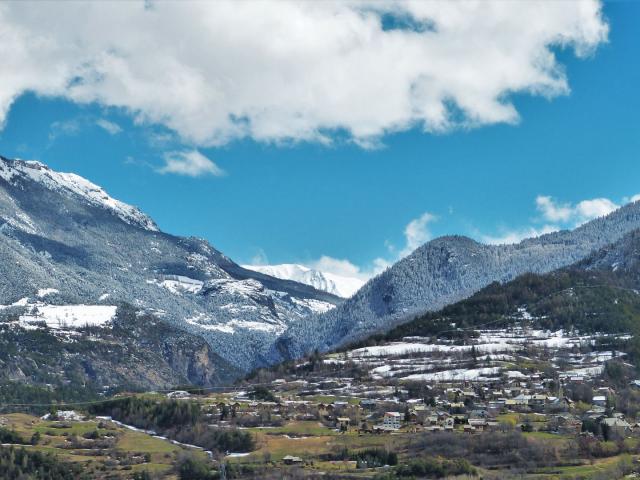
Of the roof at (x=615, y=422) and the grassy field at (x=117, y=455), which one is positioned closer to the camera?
the grassy field at (x=117, y=455)

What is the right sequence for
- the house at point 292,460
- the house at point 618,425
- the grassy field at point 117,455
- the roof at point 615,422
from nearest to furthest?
the house at point 292,460 → the grassy field at point 117,455 → the house at point 618,425 → the roof at point 615,422

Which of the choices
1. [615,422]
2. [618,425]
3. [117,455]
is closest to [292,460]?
Result: [117,455]

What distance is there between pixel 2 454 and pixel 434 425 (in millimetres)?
68145

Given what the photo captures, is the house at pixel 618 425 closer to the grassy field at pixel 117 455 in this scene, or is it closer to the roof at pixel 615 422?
the roof at pixel 615 422

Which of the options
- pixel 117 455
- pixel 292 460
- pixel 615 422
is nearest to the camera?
pixel 292 460

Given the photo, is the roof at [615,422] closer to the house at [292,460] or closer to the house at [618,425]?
the house at [618,425]

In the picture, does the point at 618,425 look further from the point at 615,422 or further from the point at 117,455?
the point at 117,455

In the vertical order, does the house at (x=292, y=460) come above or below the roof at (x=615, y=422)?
below

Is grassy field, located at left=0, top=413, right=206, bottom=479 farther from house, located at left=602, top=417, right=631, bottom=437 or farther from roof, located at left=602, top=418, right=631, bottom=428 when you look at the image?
roof, located at left=602, top=418, right=631, bottom=428

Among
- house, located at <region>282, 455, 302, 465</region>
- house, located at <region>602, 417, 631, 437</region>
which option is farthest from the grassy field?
house, located at <region>602, 417, 631, 437</region>

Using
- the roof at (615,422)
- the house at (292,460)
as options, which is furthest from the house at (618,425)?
the house at (292,460)

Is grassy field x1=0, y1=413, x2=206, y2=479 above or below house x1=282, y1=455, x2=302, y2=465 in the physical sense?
above

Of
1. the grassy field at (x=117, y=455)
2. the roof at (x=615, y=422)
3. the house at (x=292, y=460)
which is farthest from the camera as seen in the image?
the roof at (x=615, y=422)

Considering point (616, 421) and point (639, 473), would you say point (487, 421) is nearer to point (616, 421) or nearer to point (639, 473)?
point (616, 421)
